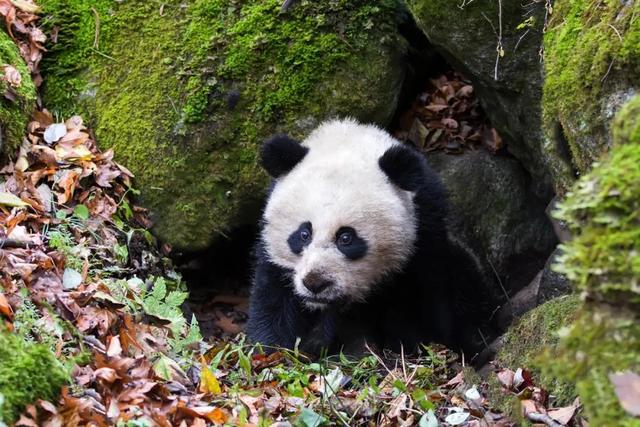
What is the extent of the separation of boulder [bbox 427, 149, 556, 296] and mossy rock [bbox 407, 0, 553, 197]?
1279mm

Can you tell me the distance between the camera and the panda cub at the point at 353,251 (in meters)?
5.95

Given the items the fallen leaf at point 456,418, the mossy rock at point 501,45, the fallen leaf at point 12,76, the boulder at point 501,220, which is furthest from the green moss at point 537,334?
the fallen leaf at point 12,76

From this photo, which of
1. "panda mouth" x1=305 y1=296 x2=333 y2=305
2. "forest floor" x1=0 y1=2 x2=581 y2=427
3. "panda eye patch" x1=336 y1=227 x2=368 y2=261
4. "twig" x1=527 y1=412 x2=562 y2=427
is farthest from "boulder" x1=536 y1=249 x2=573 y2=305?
"twig" x1=527 y1=412 x2=562 y2=427

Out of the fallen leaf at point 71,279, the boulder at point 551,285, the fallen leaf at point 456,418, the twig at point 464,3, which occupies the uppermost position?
the twig at point 464,3

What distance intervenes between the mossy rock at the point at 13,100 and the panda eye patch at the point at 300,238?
2.39 meters

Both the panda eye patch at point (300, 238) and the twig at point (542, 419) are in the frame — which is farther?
the panda eye patch at point (300, 238)

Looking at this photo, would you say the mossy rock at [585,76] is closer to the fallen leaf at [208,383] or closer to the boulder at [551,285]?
the boulder at [551,285]

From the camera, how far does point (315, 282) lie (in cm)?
576

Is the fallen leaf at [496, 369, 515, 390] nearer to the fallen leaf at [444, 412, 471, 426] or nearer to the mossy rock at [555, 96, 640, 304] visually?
the fallen leaf at [444, 412, 471, 426]

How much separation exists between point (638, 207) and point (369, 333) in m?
4.12

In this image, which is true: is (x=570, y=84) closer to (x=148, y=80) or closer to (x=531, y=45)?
(x=531, y=45)

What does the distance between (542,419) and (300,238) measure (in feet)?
7.97

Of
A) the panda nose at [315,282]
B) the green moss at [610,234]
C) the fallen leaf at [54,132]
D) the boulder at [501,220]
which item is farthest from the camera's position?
the boulder at [501,220]

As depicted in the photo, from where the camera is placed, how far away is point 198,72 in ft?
23.9
